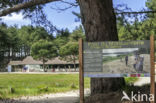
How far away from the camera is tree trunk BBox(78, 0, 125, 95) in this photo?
6.45 metres

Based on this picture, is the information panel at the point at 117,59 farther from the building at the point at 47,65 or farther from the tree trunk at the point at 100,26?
the building at the point at 47,65

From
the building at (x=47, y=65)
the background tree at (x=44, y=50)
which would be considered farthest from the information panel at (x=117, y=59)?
the building at (x=47, y=65)

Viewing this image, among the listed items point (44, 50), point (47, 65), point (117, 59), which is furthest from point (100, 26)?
point (47, 65)

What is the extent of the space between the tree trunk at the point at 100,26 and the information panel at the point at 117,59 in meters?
1.49

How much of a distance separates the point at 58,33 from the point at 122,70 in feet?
17.3

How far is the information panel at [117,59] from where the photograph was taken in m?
4.86

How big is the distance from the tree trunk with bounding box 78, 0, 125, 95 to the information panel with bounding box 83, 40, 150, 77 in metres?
1.49

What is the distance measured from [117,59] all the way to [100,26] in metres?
1.74

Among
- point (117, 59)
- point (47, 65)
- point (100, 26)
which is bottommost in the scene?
point (47, 65)

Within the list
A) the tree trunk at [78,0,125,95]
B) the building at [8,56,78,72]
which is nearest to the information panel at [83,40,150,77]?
the tree trunk at [78,0,125,95]

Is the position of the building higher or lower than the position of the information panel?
lower

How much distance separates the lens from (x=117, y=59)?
16.3 ft

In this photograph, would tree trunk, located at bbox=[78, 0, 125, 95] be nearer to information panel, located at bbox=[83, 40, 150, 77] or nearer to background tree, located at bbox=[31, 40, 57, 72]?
information panel, located at bbox=[83, 40, 150, 77]

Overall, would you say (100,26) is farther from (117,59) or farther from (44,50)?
(44,50)
